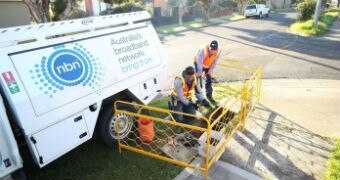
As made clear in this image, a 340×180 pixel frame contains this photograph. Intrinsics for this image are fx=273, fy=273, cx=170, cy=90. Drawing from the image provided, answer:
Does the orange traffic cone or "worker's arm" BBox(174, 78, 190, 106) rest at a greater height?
"worker's arm" BBox(174, 78, 190, 106)

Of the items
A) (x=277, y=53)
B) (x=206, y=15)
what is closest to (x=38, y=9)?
(x=277, y=53)

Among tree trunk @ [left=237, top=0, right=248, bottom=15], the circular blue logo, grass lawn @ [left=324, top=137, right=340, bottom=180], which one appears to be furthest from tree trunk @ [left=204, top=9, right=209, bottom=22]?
the circular blue logo

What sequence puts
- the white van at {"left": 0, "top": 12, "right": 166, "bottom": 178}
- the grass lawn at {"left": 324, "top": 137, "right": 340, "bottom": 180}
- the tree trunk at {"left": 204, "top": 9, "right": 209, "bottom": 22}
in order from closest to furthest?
the white van at {"left": 0, "top": 12, "right": 166, "bottom": 178} < the grass lawn at {"left": 324, "top": 137, "right": 340, "bottom": 180} < the tree trunk at {"left": 204, "top": 9, "right": 209, "bottom": 22}

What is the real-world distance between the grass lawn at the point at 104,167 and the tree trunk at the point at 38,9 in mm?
5684

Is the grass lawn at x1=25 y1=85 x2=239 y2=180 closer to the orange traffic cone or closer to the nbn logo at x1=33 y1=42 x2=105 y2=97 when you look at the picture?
the orange traffic cone

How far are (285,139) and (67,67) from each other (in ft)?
15.4

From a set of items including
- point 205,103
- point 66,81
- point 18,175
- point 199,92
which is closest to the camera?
point 18,175

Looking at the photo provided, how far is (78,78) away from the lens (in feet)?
15.0

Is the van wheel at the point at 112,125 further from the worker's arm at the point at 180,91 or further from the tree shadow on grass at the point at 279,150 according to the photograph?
the tree shadow on grass at the point at 279,150

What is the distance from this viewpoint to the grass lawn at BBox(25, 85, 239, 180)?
4.91 meters

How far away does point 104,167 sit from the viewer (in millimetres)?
5145

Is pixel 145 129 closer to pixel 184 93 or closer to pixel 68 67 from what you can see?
pixel 184 93

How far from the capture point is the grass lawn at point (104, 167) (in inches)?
193

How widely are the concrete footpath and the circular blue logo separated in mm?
2479
